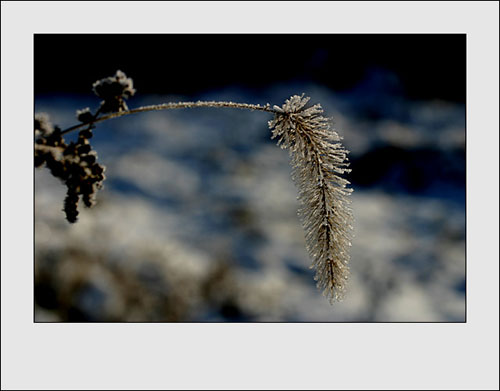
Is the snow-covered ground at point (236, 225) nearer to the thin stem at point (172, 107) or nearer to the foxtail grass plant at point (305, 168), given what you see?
the foxtail grass plant at point (305, 168)

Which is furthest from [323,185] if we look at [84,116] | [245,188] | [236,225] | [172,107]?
[245,188]

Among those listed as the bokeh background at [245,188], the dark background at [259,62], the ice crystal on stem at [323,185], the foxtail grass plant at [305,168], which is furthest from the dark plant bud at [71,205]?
the dark background at [259,62]

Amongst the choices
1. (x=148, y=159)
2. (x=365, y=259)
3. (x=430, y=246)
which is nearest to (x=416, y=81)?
(x=430, y=246)

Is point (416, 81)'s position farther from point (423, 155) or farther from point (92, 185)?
point (92, 185)

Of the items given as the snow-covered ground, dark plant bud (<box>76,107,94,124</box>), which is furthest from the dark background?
dark plant bud (<box>76,107,94,124</box>)

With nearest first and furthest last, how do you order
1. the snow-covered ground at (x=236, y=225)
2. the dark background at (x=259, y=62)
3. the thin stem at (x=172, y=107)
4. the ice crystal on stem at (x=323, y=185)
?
the thin stem at (x=172, y=107) < the ice crystal on stem at (x=323, y=185) < the snow-covered ground at (x=236, y=225) < the dark background at (x=259, y=62)

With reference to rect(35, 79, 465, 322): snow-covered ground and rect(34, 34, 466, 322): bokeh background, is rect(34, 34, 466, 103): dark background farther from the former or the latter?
rect(35, 79, 465, 322): snow-covered ground
